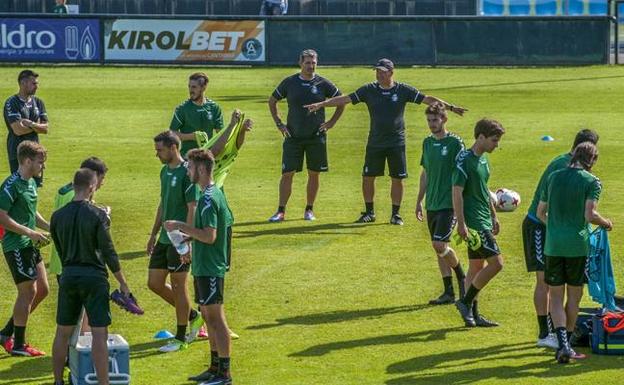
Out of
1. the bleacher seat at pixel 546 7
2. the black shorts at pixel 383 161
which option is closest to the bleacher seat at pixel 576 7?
the bleacher seat at pixel 546 7

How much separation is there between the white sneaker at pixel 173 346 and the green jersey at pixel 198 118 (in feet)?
16.6

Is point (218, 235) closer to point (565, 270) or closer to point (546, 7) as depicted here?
point (565, 270)

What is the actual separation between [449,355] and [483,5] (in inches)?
1617

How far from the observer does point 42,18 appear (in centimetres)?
3919

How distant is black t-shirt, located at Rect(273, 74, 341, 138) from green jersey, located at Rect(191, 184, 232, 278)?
8.52 metres

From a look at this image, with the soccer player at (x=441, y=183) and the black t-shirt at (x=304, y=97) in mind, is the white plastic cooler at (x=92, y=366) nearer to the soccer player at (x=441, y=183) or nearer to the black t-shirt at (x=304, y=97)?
the soccer player at (x=441, y=183)

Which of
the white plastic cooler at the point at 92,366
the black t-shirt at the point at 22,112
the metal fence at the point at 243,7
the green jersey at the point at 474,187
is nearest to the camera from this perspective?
the white plastic cooler at the point at 92,366

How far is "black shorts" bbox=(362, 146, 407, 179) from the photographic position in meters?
19.8

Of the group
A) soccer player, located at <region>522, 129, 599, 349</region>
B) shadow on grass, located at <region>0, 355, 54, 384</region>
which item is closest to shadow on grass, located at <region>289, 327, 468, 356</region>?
soccer player, located at <region>522, 129, 599, 349</region>

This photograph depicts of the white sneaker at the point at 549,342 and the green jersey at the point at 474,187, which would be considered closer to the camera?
the white sneaker at the point at 549,342

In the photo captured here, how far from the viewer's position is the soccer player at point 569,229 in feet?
39.6

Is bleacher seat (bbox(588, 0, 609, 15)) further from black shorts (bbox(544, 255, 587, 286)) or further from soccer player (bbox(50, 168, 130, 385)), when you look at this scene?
soccer player (bbox(50, 168, 130, 385))

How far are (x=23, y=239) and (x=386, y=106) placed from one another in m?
8.28

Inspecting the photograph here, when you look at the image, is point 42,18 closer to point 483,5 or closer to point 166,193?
point 483,5
